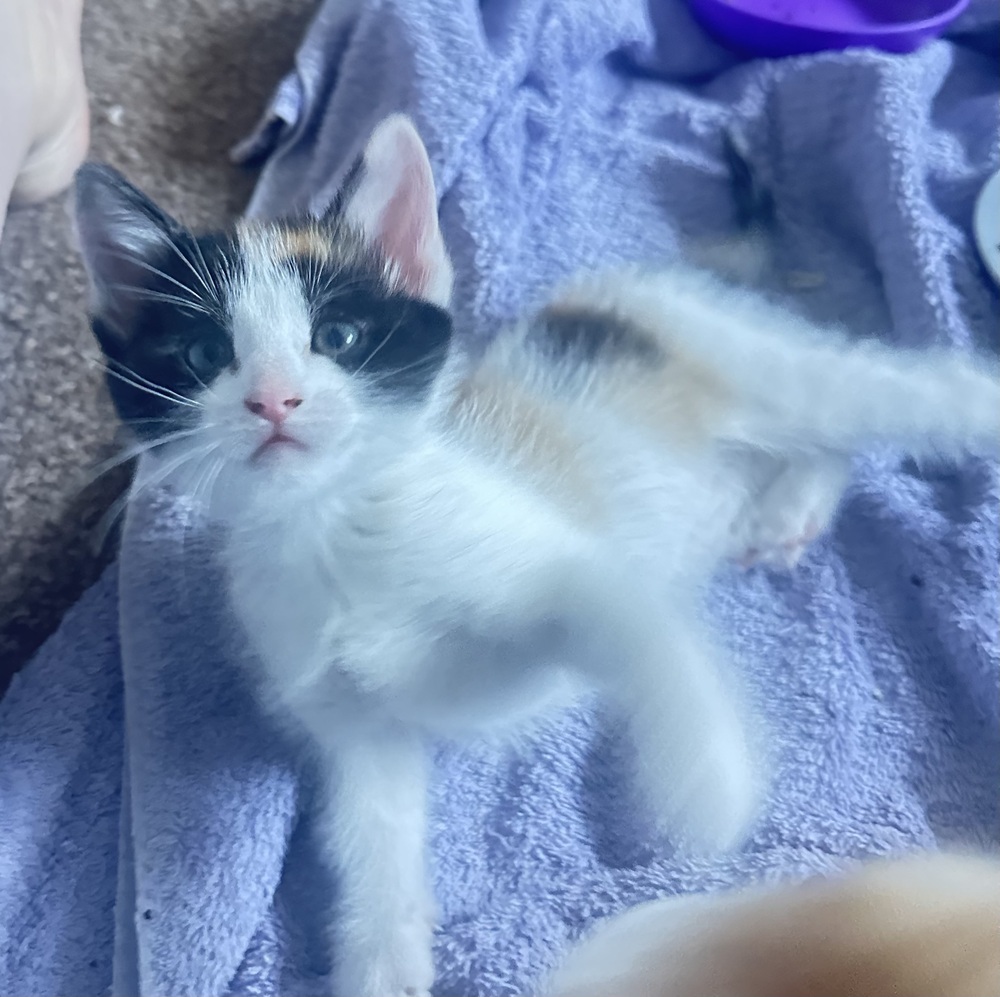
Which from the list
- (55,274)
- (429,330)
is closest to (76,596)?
(55,274)

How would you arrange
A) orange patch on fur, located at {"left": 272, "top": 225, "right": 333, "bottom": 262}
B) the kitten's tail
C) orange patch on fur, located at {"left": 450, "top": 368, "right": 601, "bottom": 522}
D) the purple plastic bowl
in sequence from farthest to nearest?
1. the purple plastic bowl
2. the kitten's tail
3. orange patch on fur, located at {"left": 450, "top": 368, "right": 601, "bottom": 522}
4. orange patch on fur, located at {"left": 272, "top": 225, "right": 333, "bottom": 262}

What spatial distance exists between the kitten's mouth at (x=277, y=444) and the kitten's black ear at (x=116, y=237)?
133 mm

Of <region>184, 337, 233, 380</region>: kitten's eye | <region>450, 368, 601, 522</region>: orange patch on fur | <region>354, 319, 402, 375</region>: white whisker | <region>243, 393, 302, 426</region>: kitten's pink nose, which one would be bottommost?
<region>450, 368, 601, 522</region>: orange patch on fur

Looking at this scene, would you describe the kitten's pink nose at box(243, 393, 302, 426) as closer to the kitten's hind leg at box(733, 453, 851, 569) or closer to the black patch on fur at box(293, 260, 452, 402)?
the black patch on fur at box(293, 260, 452, 402)

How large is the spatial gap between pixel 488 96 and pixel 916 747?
750 millimetres

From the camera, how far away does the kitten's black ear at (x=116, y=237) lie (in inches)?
22.3

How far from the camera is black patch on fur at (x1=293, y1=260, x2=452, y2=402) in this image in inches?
22.7

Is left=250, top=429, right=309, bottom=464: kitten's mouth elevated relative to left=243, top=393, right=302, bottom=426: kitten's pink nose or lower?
lower

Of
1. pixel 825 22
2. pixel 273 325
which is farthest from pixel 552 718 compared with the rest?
pixel 825 22

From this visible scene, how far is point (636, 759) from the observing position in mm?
660

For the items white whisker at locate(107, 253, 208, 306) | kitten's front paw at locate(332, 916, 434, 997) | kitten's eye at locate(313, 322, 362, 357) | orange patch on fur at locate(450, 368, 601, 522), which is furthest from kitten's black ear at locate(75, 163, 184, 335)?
kitten's front paw at locate(332, 916, 434, 997)

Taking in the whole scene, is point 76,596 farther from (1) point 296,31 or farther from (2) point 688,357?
(1) point 296,31

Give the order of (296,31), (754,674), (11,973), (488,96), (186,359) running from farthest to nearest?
(296,31) → (488,96) → (754,674) → (11,973) → (186,359)

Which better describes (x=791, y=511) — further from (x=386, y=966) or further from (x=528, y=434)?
(x=386, y=966)
